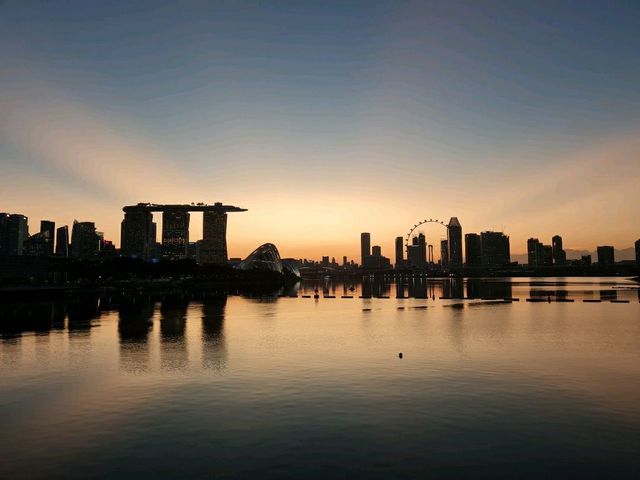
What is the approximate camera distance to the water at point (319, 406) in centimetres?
2092

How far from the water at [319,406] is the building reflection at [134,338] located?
407 mm

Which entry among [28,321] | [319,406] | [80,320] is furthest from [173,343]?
[28,321]

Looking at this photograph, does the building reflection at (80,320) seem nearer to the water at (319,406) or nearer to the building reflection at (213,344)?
the water at (319,406)

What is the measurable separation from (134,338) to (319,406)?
3827 centimetres

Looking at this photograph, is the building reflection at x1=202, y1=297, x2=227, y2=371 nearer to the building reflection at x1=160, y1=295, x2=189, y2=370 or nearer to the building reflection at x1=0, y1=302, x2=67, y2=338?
the building reflection at x1=160, y1=295, x2=189, y2=370

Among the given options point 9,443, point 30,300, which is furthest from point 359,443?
point 30,300

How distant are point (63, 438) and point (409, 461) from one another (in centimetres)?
1758

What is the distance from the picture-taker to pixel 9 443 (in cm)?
2327

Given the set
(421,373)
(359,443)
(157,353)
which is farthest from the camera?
(157,353)

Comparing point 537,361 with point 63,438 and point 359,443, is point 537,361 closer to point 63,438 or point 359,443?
point 359,443

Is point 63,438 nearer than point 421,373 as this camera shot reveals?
Yes

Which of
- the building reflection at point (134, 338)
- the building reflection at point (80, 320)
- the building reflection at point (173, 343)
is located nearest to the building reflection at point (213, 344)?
the building reflection at point (173, 343)

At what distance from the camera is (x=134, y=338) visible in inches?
2343

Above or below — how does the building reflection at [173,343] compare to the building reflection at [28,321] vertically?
below
